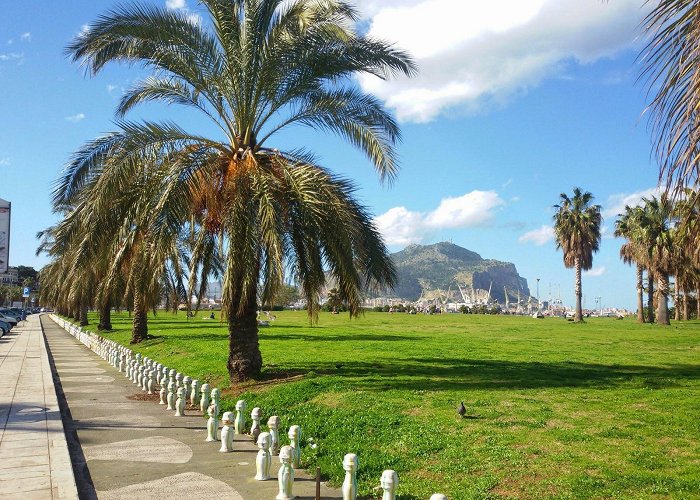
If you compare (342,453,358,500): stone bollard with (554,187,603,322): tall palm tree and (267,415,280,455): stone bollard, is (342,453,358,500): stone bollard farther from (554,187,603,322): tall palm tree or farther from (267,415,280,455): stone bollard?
(554,187,603,322): tall palm tree

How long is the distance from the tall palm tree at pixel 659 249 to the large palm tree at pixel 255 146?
130ft

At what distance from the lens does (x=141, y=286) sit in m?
12.9

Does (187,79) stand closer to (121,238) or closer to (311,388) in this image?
(121,238)

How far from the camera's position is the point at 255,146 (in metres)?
13.2

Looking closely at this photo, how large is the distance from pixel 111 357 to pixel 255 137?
11.4 metres

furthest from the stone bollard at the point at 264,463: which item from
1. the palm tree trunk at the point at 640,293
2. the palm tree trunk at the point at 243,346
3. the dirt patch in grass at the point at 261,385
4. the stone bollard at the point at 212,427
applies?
the palm tree trunk at the point at 640,293

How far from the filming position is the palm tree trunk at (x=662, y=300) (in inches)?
1826

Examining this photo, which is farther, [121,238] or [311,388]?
[121,238]

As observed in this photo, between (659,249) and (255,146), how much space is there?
4299cm

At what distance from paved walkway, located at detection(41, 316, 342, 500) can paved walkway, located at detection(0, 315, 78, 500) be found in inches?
10.4

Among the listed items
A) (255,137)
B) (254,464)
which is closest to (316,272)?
(255,137)

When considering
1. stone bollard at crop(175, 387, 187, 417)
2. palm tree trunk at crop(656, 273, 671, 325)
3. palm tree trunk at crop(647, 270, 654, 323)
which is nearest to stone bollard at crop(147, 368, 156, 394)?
stone bollard at crop(175, 387, 187, 417)

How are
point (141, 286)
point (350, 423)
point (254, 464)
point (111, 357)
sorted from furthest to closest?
point (111, 357)
point (141, 286)
point (350, 423)
point (254, 464)

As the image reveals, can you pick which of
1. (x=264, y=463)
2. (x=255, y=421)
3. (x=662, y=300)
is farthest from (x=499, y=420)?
(x=662, y=300)
